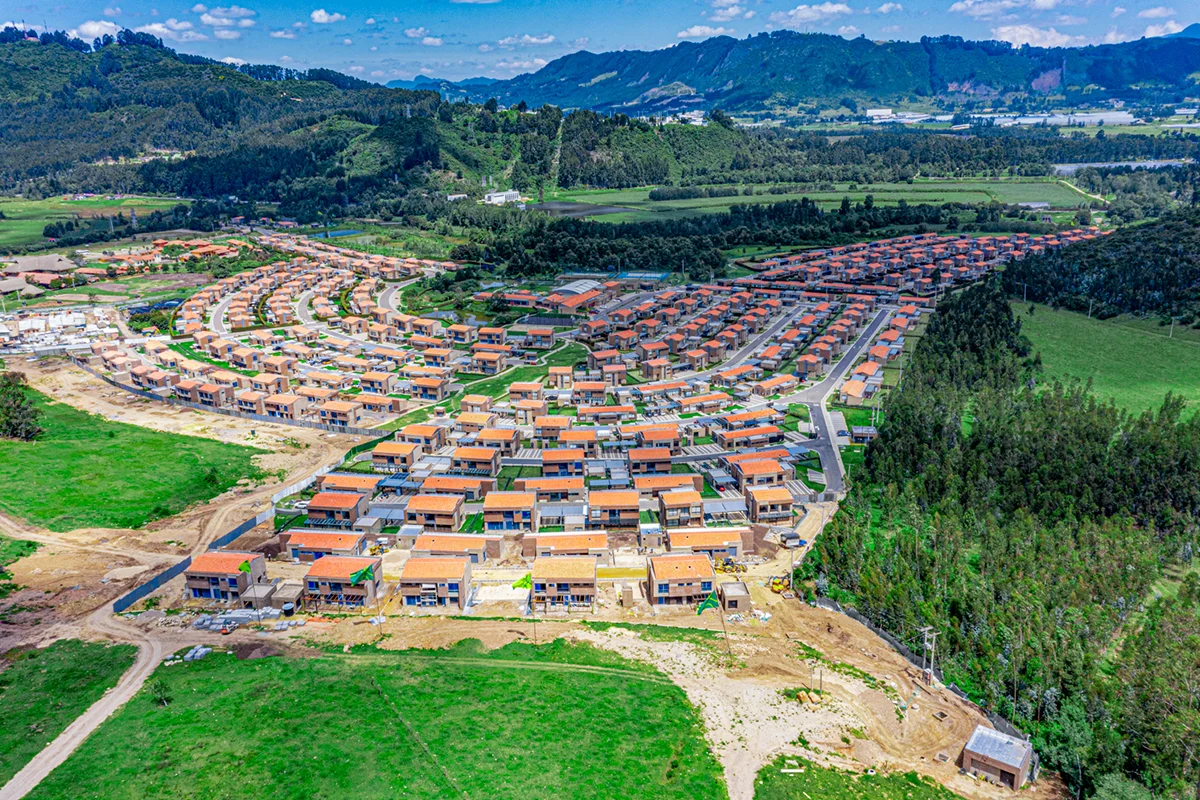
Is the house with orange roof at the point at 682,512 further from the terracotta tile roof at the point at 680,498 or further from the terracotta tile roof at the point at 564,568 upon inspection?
the terracotta tile roof at the point at 564,568

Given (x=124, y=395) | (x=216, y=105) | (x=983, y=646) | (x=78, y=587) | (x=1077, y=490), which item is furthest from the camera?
(x=216, y=105)

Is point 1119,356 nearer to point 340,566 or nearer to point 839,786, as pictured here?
point 839,786

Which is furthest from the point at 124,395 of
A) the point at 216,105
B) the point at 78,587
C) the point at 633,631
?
the point at 216,105

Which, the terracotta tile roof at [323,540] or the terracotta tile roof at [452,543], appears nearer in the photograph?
the terracotta tile roof at [452,543]

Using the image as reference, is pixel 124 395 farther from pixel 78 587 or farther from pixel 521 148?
pixel 521 148

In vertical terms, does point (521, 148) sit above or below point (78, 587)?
above

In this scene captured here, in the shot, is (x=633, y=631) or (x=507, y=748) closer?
(x=507, y=748)

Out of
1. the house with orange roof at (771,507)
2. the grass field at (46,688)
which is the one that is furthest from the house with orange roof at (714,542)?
the grass field at (46,688)

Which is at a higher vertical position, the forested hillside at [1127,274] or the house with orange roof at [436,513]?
the forested hillside at [1127,274]
